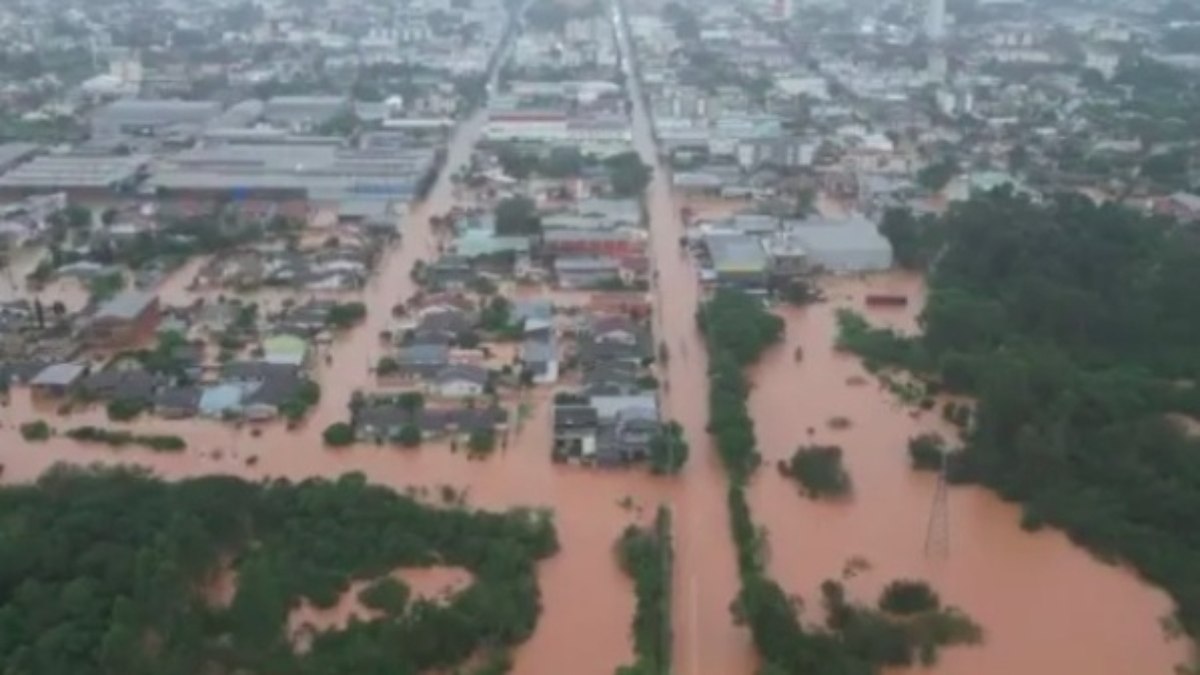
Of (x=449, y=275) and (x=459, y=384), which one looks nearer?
(x=459, y=384)

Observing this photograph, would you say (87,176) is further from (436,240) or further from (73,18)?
(73,18)

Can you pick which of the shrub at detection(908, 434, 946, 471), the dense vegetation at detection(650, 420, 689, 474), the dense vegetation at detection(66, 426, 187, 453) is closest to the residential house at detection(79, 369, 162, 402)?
the dense vegetation at detection(66, 426, 187, 453)

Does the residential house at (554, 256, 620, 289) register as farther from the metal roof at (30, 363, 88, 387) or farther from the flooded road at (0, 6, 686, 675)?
the metal roof at (30, 363, 88, 387)

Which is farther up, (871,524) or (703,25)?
(703,25)

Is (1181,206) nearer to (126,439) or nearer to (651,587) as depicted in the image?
(651,587)

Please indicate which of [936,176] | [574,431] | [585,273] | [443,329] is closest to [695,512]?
[574,431]

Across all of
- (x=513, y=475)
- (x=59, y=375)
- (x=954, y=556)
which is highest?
(x=59, y=375)

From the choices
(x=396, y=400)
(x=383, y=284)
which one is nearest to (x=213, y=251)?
(x=383, y=284)

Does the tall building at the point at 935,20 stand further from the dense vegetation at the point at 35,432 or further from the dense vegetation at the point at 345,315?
the dense vegetation at the point at 35,432
